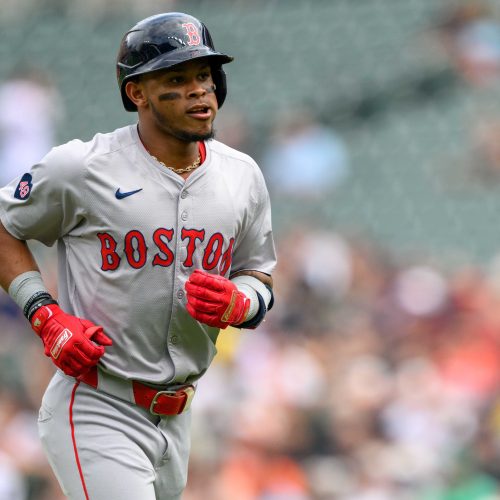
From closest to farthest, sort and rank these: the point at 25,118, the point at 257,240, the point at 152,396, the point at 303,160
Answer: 1. the point at 152,396
2. the point at 257,240
3. the point at 303,160
4. the point at 25,118

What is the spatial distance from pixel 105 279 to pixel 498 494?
4.38 m

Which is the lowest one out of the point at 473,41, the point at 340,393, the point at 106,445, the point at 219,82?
the point at 340,393

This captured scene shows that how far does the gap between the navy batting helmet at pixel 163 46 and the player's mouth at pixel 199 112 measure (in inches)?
5.4

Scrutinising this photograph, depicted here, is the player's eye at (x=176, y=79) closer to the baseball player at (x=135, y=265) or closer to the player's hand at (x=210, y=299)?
the baseball player at (x=135, y=265)

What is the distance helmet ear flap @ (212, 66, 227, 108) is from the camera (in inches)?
132

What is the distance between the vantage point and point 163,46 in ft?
10.4

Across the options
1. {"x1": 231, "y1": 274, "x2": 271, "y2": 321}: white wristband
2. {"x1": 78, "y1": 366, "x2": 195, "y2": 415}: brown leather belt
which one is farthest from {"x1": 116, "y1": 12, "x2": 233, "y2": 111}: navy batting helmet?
{"x1": 78, "y1": 366, "x2": 195, "y2": 415}: brown leather belt

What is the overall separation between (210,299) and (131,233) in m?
0.30

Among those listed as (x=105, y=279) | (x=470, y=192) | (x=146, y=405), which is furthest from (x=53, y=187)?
(x=470, y=192)

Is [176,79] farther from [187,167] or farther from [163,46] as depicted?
[187,167]

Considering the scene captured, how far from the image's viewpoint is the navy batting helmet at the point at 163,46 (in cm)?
316

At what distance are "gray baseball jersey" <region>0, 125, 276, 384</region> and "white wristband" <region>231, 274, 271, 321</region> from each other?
110mm

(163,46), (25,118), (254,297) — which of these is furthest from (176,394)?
(25,118)

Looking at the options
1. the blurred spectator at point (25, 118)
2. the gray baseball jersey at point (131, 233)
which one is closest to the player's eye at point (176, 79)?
the gray baseball jersey at point (131, 233)
